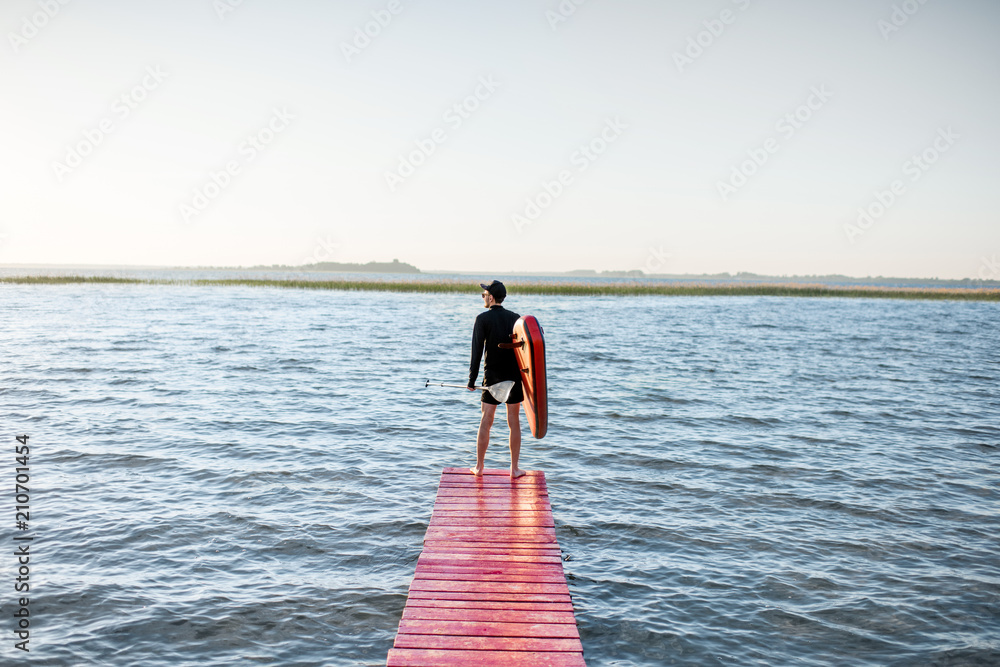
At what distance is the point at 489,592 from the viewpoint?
7004 mm

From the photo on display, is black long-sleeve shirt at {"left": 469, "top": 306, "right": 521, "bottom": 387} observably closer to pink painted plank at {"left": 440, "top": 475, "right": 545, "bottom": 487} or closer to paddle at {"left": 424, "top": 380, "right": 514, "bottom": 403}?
paddle at {"left": 424, "top": 380, "right": 514, "bottom": 403}

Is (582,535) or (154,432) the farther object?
(154,432)

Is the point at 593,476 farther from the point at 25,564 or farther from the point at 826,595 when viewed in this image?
the point at 25,564

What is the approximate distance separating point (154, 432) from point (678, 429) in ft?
44.6

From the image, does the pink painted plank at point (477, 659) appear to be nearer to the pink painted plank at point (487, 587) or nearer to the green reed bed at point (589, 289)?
the pink painted plank at point (487, 587)

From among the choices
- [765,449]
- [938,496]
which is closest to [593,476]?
[765,449]

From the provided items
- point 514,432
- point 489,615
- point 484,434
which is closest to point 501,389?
point 514,432

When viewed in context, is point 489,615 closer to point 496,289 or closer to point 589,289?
point 496,289

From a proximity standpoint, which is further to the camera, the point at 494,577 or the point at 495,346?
the point at 495,346

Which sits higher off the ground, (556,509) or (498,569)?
(498,569)

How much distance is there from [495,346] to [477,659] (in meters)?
4.67

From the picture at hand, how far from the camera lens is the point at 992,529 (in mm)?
11039

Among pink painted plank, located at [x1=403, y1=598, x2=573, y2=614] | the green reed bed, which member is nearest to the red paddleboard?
pink painted plank, located at [x1=403, y1=598, x2=573, y2=614]

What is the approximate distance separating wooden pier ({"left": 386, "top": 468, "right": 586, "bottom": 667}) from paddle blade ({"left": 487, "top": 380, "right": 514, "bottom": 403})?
5.18 ft
